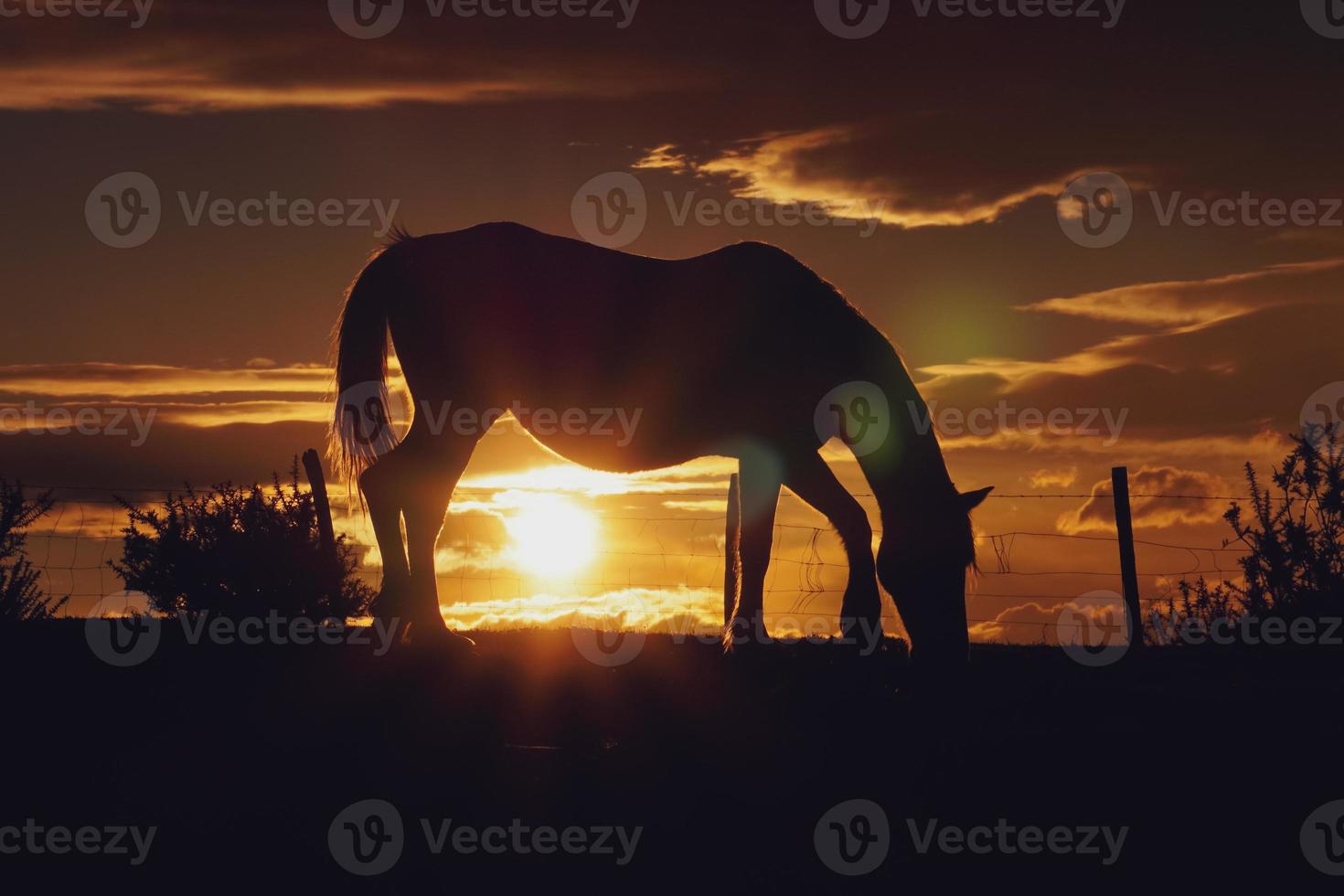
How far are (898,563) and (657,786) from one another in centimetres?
277

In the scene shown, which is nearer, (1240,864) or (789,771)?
(1240,864)

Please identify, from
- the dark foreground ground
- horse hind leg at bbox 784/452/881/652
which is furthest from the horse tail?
horse hind leg at bbox 784/452/881/652

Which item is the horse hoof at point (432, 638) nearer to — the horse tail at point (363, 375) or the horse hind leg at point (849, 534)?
the horse tail at point (363, 375)

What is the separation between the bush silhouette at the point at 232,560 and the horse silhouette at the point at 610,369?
5.16m

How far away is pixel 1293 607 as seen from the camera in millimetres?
12125

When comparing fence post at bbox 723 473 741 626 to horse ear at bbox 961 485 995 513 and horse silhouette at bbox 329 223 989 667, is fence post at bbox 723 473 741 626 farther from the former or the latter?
horse ear at bbox 961 485 995 513

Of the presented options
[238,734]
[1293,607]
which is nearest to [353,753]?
[238,734]

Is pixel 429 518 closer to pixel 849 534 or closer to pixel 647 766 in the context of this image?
pixel 849 534

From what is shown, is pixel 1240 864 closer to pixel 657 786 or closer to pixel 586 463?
pixel 657 786

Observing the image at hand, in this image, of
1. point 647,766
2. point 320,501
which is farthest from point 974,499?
point 320,501

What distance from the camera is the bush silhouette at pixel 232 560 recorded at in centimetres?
1405

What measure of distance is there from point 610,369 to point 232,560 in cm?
732

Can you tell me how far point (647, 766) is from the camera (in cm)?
584

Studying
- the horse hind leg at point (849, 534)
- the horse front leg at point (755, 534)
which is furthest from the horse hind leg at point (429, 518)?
the horse hind leg at point (849, 534)
